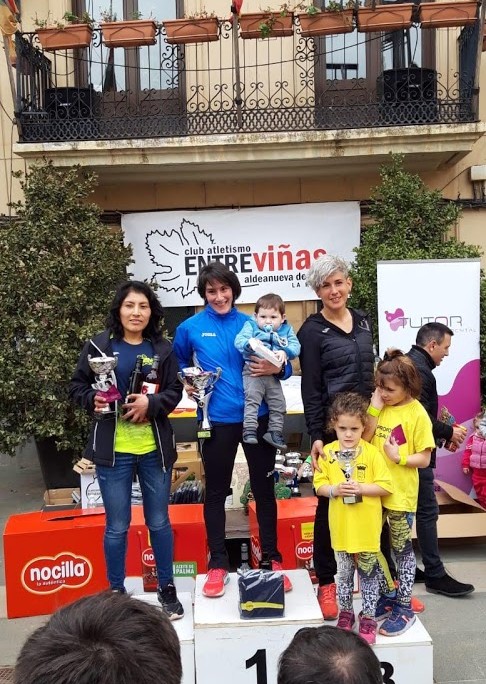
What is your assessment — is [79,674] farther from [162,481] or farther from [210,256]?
[210,256]

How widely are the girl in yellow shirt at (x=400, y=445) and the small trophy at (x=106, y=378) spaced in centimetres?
120

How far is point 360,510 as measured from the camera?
3.06 meters

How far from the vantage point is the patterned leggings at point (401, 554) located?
318 centimetres

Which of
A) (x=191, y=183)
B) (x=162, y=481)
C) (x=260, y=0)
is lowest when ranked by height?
(x=162, y=481)

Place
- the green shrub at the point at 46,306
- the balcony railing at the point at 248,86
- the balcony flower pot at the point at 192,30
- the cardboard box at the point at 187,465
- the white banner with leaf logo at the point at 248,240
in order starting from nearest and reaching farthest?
the cardboard box at the point at 187,465, the green shrub at the point at 46,306, the balcony flower pot at the point at 192,30, the balcony railing at the point at 248,86, the white banner with leaf logo at the point at 248,240

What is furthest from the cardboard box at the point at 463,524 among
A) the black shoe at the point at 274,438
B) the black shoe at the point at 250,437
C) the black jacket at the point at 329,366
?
the black shoe at the point at 250,437

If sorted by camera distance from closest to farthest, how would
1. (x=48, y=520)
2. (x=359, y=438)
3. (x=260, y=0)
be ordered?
(x=359, y=438), (x=48, y=520), (x=260, y=0)

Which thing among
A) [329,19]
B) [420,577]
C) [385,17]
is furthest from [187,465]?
[385,17]

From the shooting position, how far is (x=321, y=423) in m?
3.36

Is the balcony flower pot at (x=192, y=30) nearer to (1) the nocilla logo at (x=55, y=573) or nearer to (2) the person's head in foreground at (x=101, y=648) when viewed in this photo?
(1) the nocilla logo at (x=55, y=573)

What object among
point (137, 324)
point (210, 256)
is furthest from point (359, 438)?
point (210, 256)

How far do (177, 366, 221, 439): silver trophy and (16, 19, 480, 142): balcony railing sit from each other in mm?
4328

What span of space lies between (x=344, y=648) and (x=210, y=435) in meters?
1.98

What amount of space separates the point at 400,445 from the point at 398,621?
0.79 m
